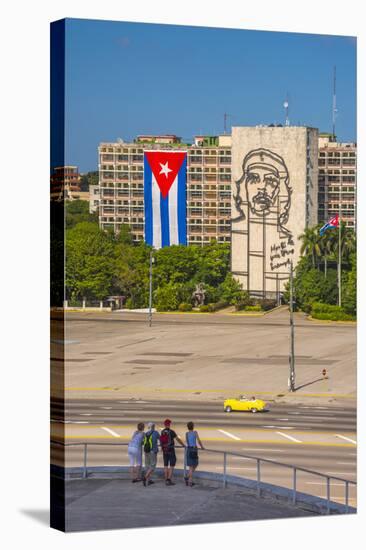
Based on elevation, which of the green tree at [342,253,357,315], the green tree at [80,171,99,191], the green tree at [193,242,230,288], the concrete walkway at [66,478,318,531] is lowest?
the concrete walkway at [66,478,318,531]

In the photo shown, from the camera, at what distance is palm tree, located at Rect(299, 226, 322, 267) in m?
60.4

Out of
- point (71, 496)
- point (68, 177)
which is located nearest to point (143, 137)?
point (68, 177)

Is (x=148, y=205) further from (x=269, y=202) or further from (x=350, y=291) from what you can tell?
(x=350, y=291)

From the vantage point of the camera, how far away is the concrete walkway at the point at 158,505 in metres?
53.4

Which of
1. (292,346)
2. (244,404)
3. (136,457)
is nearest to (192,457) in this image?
(136,457)

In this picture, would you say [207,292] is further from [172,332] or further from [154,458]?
[154,458]

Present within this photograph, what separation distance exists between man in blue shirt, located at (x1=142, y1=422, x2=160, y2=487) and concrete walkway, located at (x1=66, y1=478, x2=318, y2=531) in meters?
0.39

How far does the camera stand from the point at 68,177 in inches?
2115

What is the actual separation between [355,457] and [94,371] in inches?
381

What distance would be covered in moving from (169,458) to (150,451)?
2.34 ft

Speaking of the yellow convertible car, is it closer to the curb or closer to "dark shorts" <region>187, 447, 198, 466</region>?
the curb

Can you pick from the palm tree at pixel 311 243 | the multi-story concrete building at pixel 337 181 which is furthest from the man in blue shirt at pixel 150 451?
the multi-story concrete building at pixel 337 181

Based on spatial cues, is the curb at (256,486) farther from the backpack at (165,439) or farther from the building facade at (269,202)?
the building facade at (269,202)

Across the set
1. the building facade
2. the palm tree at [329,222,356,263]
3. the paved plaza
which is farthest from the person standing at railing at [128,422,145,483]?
the palm tree at [329,222,356,263]
